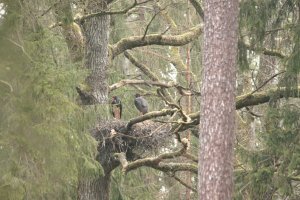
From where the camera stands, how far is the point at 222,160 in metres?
7.34

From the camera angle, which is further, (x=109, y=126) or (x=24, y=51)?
(x=109, y=126)

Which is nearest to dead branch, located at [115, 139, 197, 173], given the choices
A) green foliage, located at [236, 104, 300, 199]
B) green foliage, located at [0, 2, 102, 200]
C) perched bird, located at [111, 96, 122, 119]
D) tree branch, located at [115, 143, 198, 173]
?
tree branch, located at [115, 143, 198, 173]

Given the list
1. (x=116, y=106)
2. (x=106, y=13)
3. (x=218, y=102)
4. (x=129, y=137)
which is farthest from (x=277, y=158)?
(x=116, y=106)

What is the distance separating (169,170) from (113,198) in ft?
8.20

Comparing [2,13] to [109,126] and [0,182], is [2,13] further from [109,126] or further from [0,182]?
[109,126]

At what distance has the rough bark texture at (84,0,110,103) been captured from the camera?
1195 cm

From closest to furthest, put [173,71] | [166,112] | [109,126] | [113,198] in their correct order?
[166,112] < [109,126] < [113,198] < [173,71]

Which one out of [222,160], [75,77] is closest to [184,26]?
[75,77]

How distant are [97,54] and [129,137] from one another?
1.80 m

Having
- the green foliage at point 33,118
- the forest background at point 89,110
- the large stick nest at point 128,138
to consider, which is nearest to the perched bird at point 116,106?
the forest background at point 89,110

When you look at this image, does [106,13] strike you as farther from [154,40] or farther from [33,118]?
[33,118]

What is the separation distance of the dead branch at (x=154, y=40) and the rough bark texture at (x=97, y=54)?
1.52 ft

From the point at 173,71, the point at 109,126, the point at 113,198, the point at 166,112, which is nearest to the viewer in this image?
the point at 166,112

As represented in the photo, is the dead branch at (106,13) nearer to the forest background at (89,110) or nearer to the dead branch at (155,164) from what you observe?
the forest background at (89,110)
